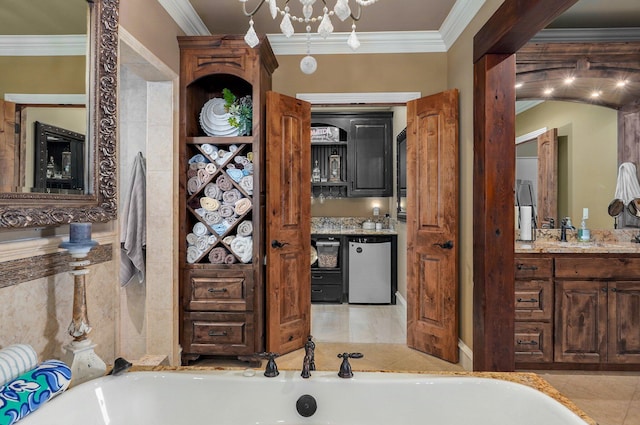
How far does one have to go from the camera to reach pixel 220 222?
118 inches

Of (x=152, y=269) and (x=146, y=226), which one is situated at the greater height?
(x=146, y=226)

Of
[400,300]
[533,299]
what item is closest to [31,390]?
[533,299]

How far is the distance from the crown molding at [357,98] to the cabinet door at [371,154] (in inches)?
69.2

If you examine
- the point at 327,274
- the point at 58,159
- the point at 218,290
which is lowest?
the point at 327,274

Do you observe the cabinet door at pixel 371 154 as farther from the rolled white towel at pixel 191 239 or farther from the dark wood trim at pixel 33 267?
the dark wood trim at pixel 33 267

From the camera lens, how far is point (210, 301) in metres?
2.92

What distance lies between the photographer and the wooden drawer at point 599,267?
8.98 feet

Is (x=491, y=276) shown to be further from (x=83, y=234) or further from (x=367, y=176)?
(x=367, y=176)

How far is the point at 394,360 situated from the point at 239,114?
2395 millimetres

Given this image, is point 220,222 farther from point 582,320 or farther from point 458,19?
point 582,320

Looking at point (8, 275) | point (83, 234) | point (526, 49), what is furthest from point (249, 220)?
point (526, 49)

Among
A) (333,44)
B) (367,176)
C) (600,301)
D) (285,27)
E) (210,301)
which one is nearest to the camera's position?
(285,27)

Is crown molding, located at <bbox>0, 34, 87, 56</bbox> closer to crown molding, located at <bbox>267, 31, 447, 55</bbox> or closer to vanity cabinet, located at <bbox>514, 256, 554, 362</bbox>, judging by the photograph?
crown molding, located at <bbox>267, 31, 447, 55</bbox>

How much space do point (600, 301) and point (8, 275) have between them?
11.5 feet
